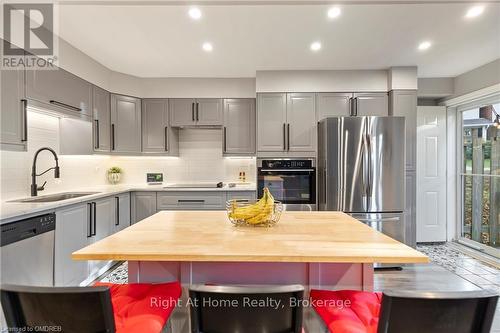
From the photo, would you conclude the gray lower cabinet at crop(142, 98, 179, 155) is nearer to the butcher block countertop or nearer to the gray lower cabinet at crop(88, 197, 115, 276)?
the gray lower cabinet at crop(88, 197, 115, 276)

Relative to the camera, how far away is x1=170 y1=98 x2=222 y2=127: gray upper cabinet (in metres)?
3.94

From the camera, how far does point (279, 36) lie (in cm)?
270

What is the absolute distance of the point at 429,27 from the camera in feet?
8.31

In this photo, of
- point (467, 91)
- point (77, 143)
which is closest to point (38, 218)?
point (77, 143)

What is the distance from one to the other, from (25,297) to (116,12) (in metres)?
2.27

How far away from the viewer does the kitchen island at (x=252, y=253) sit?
108 cm

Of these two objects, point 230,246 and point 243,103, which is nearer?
point 230,246

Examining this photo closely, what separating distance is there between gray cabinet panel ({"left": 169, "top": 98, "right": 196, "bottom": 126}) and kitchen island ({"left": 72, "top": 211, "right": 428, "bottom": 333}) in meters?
2.40

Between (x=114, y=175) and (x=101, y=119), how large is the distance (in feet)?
3.08

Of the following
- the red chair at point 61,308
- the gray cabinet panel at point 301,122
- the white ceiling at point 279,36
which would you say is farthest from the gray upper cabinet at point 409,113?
the red chair at point 61,308

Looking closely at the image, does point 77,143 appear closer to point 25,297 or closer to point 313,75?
point 25,297

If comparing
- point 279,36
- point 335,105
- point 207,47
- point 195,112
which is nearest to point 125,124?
point 195,112

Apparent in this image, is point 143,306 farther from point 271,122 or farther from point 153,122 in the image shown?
point 153,122

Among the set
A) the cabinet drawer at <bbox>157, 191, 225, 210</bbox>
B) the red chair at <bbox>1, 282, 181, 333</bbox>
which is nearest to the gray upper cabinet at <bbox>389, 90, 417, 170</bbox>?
the cabinet drawer at <bbox>157, 191, 225, 210</bbox>
